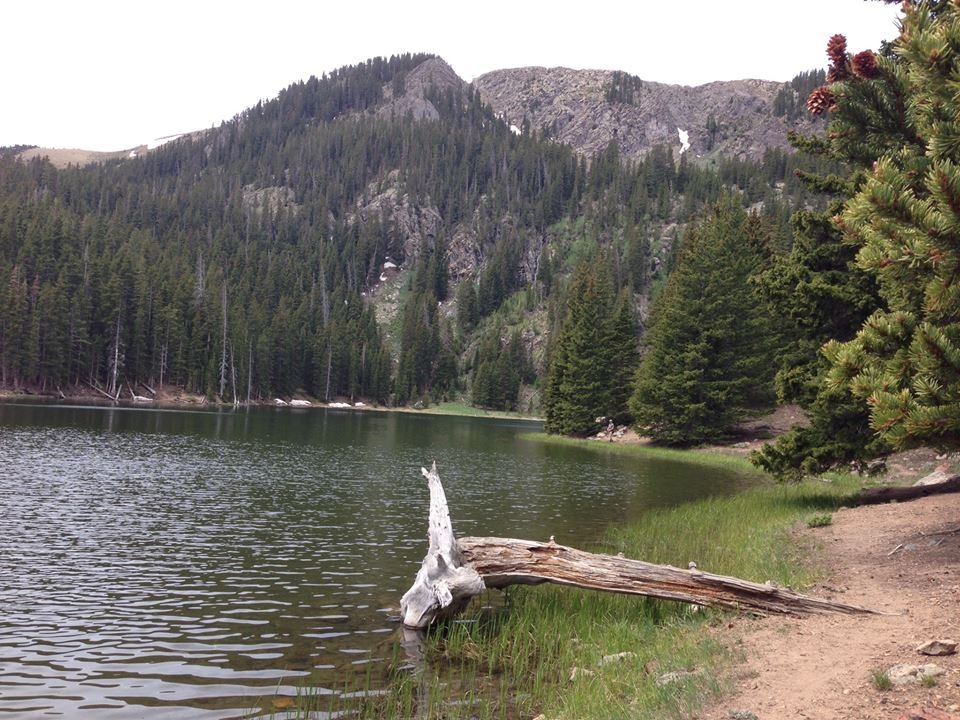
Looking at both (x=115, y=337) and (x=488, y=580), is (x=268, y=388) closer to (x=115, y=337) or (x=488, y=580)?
(x=115, y=337)

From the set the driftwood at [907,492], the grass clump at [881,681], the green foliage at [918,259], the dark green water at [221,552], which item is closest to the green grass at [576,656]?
the dark green water at [221,552]

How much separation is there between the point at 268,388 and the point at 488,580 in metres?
141

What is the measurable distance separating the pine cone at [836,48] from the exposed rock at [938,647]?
11942mm

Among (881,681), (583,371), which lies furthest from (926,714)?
(583,371)

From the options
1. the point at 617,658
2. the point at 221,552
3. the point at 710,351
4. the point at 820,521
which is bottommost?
the point at 221,552

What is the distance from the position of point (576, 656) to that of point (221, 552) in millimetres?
11994

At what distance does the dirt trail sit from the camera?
684cm

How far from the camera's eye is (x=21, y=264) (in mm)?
117000

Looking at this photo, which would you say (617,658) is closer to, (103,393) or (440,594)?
(440,594)

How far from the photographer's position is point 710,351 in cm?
5912

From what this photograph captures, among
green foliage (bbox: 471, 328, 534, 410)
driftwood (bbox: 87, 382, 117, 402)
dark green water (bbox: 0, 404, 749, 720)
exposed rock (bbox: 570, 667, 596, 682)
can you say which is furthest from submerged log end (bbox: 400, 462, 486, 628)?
green foliage (bbox: 471, 328, 534, 410)

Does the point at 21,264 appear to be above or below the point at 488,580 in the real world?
above

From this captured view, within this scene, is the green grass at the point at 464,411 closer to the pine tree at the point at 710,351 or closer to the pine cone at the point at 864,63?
the pine tree at the point at 710,351

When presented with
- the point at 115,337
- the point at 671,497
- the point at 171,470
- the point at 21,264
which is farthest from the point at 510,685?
the point at 21,264
